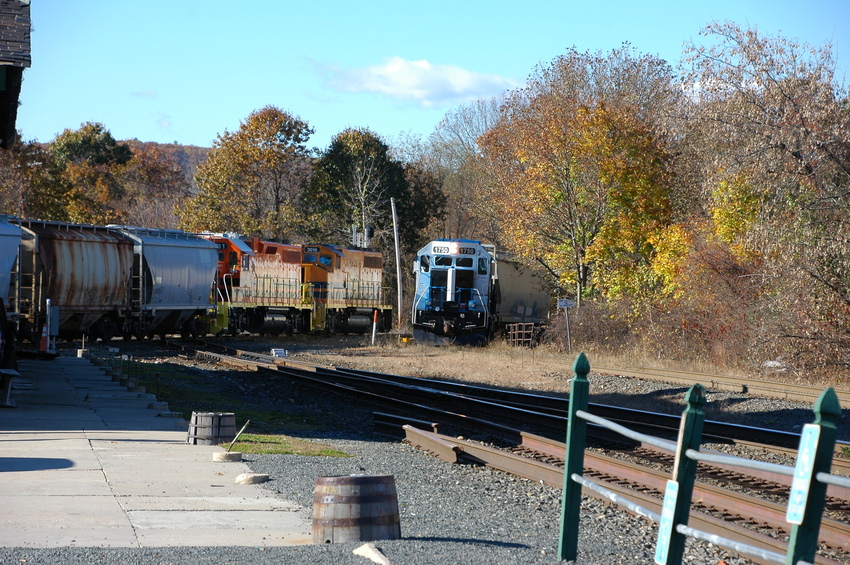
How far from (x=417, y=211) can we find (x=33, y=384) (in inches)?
1547

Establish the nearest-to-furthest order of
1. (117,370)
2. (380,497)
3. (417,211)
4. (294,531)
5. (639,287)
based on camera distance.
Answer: (380,497) < (294,531) < (117,370) < (639,287) < (417,211)

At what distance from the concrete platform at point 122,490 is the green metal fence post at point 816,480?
11.8ft

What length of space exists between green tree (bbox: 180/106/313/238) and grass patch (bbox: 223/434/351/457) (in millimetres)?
38780

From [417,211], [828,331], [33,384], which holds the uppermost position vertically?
[417,211]

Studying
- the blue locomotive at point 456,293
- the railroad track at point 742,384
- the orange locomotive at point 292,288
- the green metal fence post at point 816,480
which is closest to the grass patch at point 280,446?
the green metal fence post at point 816,480

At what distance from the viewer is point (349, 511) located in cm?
565

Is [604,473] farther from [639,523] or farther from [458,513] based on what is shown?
[458,513]

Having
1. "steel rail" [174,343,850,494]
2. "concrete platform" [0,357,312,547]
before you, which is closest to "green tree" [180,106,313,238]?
"steel rail" [174,343,850,494]

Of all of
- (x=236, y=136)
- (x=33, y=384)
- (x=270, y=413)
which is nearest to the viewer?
(x=270, y=413)

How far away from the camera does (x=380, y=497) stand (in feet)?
18.9

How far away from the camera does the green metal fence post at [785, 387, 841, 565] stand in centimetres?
321

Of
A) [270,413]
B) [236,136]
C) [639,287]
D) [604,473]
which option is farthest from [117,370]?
[236,136]

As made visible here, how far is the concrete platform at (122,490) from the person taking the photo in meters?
6.11

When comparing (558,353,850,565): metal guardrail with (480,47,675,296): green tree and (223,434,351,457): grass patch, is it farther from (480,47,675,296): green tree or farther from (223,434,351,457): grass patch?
(480,47,675,296): green tree
